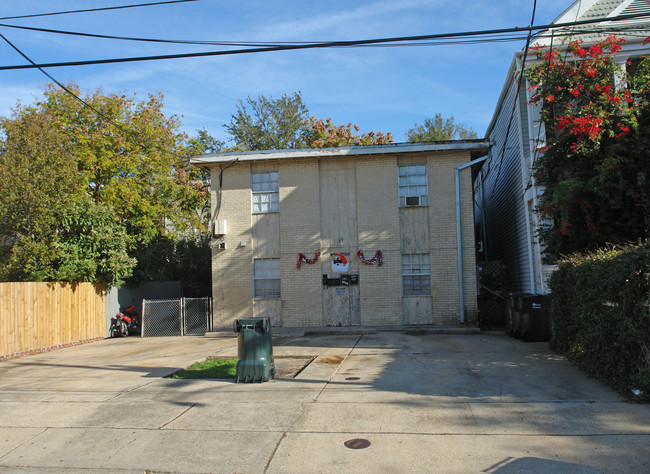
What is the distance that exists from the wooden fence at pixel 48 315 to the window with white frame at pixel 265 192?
6.31m

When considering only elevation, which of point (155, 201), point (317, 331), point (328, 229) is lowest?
point (317, 331)

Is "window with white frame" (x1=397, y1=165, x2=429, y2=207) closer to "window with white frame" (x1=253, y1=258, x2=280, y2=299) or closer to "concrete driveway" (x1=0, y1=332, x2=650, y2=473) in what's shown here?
"window with white frame" (x1=253, y1=258, x2=280, y2=299)

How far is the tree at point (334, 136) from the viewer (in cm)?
3234

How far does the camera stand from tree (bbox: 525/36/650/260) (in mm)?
10633

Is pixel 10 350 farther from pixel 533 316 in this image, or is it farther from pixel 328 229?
pixel 533 316

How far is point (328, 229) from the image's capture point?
18000 millimetres

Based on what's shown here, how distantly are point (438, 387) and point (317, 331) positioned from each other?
365 inches

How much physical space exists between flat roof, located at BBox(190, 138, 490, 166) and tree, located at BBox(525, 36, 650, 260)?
4747 mm


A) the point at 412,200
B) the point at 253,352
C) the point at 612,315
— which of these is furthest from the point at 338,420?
the point at 412,200

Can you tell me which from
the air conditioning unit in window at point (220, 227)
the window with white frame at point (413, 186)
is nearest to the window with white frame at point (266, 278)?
the air conditioning unit in window at point (220, 227)

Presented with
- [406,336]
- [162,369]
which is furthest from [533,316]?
→ [162,369]

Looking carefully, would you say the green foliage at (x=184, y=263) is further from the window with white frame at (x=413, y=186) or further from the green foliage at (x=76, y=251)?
the window with white frame at (x=413, y=186)

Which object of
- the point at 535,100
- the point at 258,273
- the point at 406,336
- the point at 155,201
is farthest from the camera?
the point at 155,201

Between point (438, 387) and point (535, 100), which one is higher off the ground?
point (535, 100)
